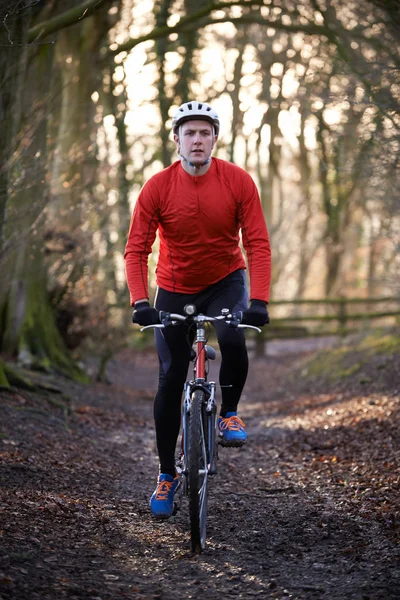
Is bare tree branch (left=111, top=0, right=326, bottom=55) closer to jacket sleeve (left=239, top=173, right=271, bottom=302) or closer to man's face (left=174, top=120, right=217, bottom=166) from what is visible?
man's face (left=174, top=120, right=217, bottom=166)

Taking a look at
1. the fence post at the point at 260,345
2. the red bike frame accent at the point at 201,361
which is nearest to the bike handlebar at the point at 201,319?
the red bike frame accent at the point at 201,361

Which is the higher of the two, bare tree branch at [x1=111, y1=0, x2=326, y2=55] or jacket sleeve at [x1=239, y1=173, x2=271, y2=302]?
bare tree branch at [x1=111, y1=0, x2=326, y2=55]

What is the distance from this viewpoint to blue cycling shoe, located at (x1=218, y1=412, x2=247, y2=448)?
5.55 m

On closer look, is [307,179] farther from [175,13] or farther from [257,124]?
[175,13]

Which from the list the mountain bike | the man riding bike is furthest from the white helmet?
the mountain bike

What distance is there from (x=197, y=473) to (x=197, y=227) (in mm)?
1524

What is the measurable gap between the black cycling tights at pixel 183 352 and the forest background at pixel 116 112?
2.30 meters

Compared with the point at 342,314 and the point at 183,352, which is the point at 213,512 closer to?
the point at 183,352

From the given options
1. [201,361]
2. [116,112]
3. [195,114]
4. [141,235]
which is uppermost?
[116,112]

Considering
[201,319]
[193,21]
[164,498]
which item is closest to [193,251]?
[201,319]

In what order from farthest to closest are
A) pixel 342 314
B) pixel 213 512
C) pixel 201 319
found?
pixel 342 314
pixel 213 512
pixel 201 319

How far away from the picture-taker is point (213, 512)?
6.04 m

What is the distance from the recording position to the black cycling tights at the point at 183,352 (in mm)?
5414

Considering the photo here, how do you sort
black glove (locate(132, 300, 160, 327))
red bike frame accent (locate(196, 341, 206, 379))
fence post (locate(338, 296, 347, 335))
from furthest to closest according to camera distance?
fence post (locate(338, 296, 347, 335)) < red bike frame accent (locate(196, 341, 206, 379)) < black glove (locate(132, 300, 160, 327))
